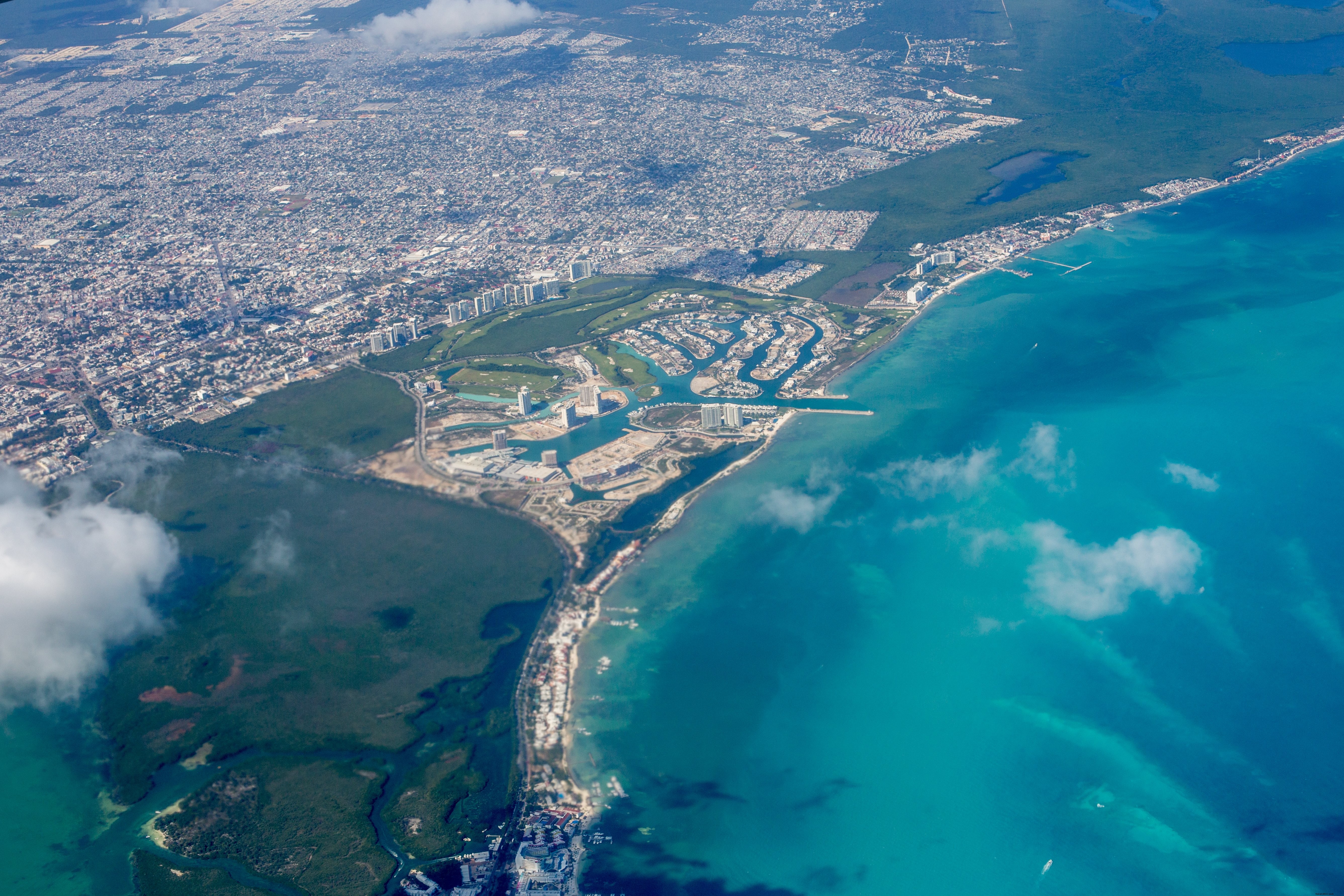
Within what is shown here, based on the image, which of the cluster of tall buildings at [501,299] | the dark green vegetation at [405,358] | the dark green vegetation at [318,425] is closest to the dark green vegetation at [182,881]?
the dark green vegetation at [318,425]

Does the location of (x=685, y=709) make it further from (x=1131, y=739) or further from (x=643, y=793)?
(x=1131, y=739)

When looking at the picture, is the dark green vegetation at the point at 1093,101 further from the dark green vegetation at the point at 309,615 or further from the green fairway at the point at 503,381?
Answer: the dark green vegetation at the point at 309,615

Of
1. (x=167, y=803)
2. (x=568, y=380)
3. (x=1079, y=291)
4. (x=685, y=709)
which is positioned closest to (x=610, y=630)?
(x=685, y=709)

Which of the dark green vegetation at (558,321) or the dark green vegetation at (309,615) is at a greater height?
the dark green vegetation at (558,321)

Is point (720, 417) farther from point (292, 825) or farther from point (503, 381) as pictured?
point (292, 825)

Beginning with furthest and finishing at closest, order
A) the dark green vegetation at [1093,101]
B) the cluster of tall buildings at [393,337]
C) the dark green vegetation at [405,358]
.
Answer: the dark green vegetation at [1093,101] < the cluster of tall buildings at [393,337] < the dark green vegetation at [405,358]

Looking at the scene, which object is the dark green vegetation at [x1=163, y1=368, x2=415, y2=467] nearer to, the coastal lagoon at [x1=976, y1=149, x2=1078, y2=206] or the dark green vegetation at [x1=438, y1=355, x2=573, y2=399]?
the dark green vegetation at [x1=438, y1=355, x2=573, y2=399]

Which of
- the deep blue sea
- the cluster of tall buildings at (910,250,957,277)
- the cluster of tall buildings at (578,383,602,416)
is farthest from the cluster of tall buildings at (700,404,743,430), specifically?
the cluster of tall buildings at (910,250,957,277)
